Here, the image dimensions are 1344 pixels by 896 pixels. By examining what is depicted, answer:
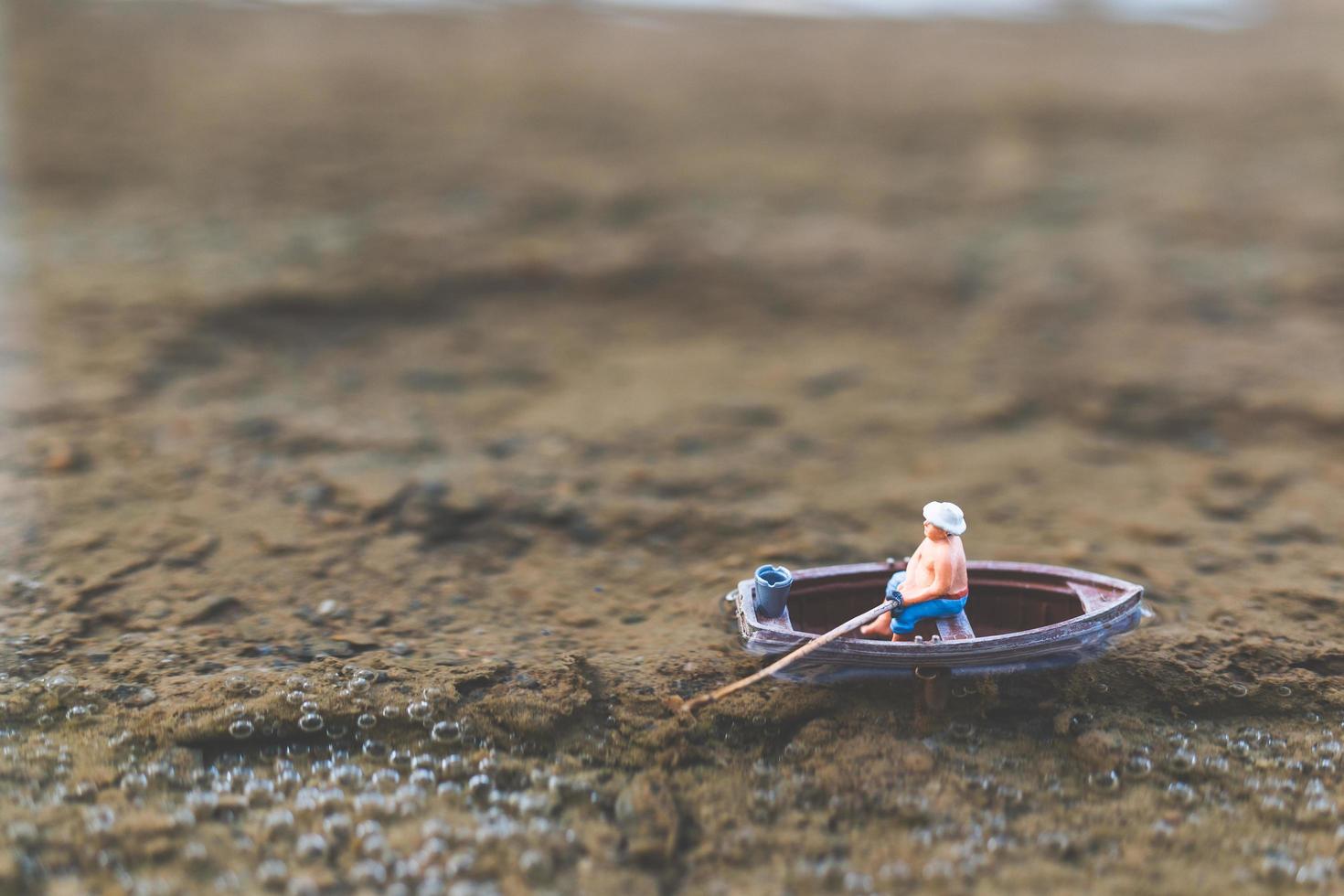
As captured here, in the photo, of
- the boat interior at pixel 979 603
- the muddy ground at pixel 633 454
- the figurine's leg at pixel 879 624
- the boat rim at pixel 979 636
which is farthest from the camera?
the boat interior at pixel 979 603

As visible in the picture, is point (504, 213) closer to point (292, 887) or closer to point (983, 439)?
point (983, 439)

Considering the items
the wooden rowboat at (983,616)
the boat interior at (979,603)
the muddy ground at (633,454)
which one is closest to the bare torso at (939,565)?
the wooden rowboat at (983,616)

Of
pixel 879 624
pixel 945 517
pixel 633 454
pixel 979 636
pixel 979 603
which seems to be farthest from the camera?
pixel 633 454

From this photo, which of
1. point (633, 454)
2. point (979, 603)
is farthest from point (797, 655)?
point (633, 454)

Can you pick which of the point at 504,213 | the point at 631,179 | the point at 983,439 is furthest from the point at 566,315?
the point at 983,439

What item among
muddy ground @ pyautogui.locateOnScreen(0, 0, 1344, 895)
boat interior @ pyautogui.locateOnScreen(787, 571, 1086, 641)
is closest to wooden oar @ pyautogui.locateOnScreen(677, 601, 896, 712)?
muddy ground @ pyautogui.locateOnScreen(0, 0, 1344, 895)

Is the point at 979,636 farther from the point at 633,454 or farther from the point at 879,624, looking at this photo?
the point at 633,454

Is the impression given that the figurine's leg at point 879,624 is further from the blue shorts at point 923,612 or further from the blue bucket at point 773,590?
the blue bucket at point 773,590
